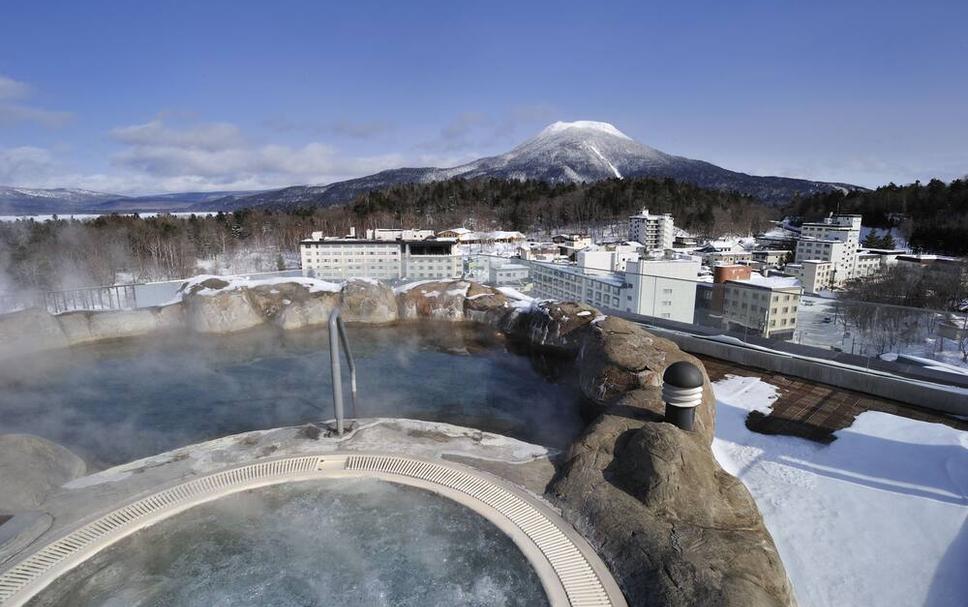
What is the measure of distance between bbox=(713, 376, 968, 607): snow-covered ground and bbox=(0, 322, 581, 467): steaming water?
90.4 inches

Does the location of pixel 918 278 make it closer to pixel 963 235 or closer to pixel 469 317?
pixel 469 317

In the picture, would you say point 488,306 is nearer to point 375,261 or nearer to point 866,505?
point 375,261

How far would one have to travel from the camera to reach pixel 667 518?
4.13m

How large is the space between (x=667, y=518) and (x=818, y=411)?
412cm

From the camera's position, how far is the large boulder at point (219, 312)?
11.3 m

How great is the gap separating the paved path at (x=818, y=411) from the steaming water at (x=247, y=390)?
2.68m

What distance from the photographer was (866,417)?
6582 millimetres

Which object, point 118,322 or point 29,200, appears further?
point 29,200

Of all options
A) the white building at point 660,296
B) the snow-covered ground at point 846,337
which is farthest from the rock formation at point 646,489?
the snow-covered ground at point 846,337

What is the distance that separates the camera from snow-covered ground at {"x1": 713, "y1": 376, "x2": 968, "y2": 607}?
4191 millimetres

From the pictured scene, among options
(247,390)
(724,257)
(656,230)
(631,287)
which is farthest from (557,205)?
(247,390)

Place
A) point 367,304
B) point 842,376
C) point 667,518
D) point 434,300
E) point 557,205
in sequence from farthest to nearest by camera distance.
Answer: point 557,205 → point 434,300 → point 367,304 → point 842,376 → point 667,518

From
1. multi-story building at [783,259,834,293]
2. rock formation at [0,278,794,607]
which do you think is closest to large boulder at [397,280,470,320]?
rock formation at [0,278,794,607]

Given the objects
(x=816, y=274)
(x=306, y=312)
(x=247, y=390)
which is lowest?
(x=816, y=274)
